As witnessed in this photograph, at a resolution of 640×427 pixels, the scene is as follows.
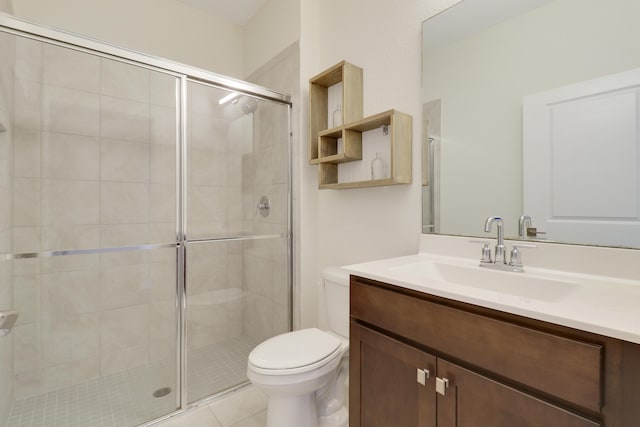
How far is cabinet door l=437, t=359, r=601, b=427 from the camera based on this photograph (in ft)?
2.11

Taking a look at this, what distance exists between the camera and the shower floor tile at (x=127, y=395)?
1517 mm

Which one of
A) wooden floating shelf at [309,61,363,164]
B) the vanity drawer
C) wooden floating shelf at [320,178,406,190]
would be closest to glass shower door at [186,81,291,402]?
wooden floating shelf at [309,61,363,164]

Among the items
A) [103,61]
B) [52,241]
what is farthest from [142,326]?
[103,61]

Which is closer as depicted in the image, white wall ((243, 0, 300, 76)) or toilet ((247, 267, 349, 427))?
toilet ((247, 267, 349, 427))

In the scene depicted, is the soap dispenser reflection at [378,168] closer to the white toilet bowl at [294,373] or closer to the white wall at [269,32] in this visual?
the white toilet bowl at [294,373]

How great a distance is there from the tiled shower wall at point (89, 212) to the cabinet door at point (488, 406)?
4.81 feet

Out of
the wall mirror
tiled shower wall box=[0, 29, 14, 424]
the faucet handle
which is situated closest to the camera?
the wall mirror

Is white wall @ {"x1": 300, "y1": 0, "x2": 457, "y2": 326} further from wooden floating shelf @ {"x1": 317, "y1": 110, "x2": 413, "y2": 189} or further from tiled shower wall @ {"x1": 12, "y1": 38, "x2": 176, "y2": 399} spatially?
tiled shower wall @ {"x1": 12, "y1": 38, "x2": 176, "y2": 399}

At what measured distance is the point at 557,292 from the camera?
3.11 ft

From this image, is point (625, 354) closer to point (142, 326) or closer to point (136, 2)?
point (142, 326)

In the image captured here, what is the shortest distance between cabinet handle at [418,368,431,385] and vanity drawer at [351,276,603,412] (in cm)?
7

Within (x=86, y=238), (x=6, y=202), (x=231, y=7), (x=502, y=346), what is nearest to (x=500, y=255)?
(x=502, y=346)

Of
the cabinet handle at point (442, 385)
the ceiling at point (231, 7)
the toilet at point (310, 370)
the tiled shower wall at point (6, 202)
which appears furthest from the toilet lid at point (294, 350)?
the ceiling at point (231, 7)

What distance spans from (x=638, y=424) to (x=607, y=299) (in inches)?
13.1
